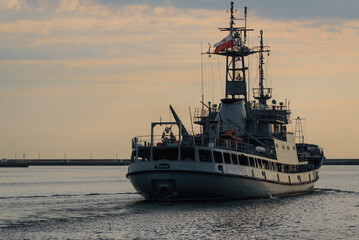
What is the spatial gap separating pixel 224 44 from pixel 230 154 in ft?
45.6

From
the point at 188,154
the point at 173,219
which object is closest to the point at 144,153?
the point at 188,154

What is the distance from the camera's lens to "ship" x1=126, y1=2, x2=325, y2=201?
1937 inches

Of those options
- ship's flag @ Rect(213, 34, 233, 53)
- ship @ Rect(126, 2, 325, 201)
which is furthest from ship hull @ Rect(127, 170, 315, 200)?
ship's flag @ Rect(213, 34, 233, 53)

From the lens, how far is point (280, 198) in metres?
Result: 59.2

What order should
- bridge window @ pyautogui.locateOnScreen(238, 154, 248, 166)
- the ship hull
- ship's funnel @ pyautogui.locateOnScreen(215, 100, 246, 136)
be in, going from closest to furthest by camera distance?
the ship hull
bridge window @ pyautogui.locateOnScreen(238, 154, 248, 166)
ship's funnel @ pyautogui.locateOnScreen(215, 100, 246, 136)

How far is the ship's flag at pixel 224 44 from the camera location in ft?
198

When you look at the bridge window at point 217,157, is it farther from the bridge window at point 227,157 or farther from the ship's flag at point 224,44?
the ship's flag at point 224,44

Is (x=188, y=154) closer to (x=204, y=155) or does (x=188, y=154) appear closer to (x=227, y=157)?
(x=204, y=155)

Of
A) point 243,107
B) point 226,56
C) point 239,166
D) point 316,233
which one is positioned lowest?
point 316,233

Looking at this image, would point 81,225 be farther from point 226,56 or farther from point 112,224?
point 226,56

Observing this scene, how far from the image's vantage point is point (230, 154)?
2060 inches

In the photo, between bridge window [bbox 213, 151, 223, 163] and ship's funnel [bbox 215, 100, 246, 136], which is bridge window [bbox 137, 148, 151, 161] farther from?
ship's funnel [bbox 215, 100, 246, 136]

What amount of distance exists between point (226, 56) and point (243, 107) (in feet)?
19.8

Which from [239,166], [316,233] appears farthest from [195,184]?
[316,233]
